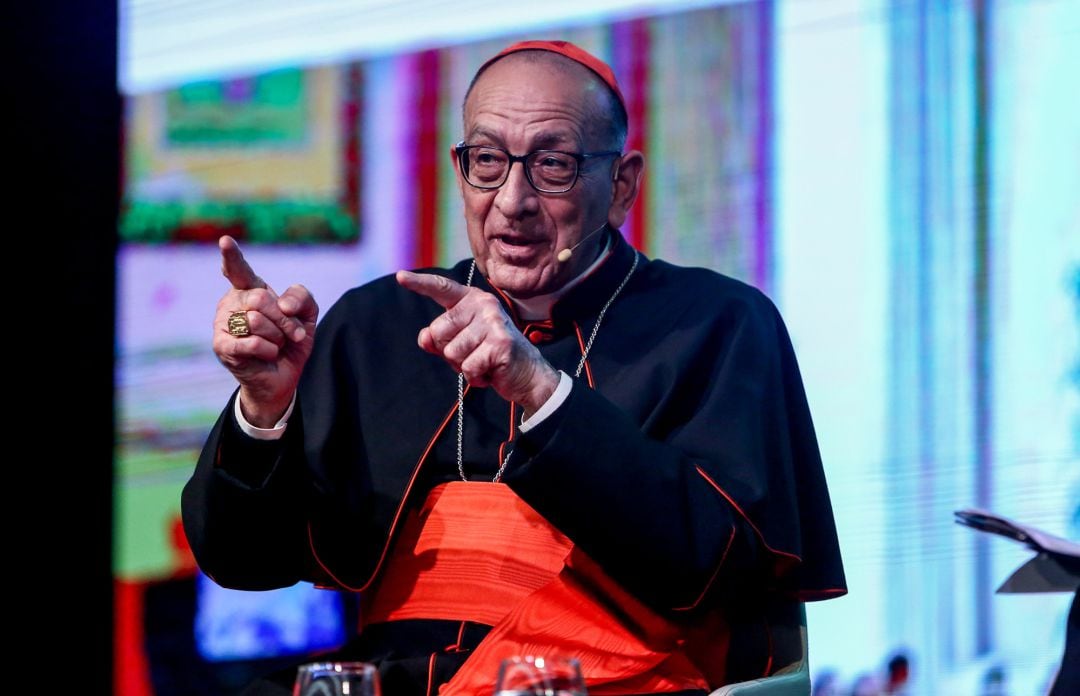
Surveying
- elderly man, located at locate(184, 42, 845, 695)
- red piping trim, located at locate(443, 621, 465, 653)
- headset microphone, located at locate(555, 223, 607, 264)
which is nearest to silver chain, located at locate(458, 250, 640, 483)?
elderly man, located at locate(184, 42, 845, 695)

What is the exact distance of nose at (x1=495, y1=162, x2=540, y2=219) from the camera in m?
2.39

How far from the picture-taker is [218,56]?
416 centimetres

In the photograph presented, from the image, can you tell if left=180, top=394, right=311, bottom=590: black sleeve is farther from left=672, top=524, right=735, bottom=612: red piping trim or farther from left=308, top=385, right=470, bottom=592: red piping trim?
left=672, top=524, right=735, bottom=612: red piping trim

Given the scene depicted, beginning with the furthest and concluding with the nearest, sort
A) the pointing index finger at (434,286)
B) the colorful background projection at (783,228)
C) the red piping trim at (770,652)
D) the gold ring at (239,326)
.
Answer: the colorful background projection at (783,228) → the red piping trim at (770,652) → the gold ring at (239,326) → the pointing index finger at (434,286)

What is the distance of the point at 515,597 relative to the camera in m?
2.26

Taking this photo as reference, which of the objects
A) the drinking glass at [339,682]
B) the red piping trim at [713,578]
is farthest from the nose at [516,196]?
the drinking glass at [339,682]

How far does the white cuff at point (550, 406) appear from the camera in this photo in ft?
6.81

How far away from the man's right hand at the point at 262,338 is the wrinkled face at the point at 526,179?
1.41ft

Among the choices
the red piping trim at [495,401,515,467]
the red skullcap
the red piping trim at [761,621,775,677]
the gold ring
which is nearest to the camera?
the gold ring

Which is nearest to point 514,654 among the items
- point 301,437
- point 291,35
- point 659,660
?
point 659,660

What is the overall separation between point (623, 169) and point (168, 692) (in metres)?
2.31

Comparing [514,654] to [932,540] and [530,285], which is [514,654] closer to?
[530,285]

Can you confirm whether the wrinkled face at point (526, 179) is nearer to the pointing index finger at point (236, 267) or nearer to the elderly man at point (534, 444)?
the elderly man at point (534, 444)

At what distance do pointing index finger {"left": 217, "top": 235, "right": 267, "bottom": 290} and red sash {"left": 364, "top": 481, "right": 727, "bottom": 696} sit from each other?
54 cm
